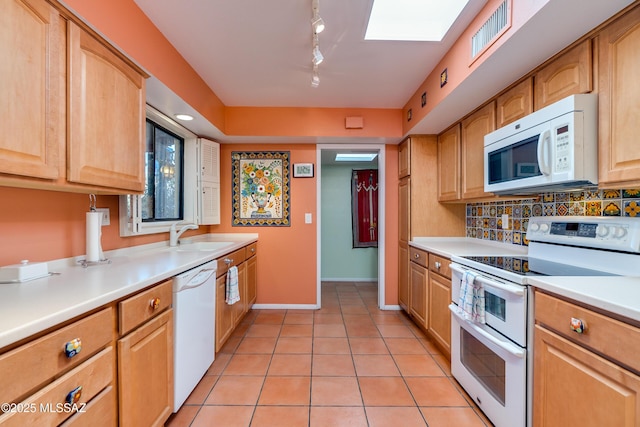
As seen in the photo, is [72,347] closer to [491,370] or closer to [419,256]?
[491,370]

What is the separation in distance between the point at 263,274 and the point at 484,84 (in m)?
2.86

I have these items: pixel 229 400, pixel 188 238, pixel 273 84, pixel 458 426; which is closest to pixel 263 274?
pixel 188 238

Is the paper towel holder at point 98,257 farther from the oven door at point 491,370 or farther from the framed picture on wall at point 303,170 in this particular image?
the oven door at point 491,370

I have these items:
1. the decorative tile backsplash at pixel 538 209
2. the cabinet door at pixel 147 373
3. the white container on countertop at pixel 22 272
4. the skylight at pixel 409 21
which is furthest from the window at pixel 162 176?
the decorative tile backsplash at pixel 538 209

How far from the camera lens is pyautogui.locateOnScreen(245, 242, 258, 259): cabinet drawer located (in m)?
2.88

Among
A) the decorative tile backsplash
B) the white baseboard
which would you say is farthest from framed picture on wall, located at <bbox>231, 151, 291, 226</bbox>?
the decorative tile backsplash

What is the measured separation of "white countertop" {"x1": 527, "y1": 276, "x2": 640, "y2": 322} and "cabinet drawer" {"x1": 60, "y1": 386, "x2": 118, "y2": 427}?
180 cm

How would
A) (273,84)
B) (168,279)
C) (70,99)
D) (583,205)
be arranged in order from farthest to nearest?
(273,84)
(583,205)
(168,279)
(70,99)

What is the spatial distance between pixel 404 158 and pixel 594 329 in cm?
239

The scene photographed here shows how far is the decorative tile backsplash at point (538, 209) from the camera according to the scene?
4.74ft

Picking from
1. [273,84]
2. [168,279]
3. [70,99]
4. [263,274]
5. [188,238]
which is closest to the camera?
[70,99]

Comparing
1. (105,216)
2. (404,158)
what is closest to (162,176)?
(105,216)

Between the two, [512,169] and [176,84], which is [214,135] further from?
[512,169]

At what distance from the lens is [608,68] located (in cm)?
122
